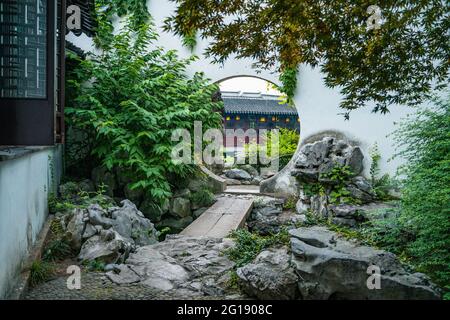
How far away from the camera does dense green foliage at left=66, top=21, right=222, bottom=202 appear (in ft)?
23.1

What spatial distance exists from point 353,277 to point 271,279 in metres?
0.70

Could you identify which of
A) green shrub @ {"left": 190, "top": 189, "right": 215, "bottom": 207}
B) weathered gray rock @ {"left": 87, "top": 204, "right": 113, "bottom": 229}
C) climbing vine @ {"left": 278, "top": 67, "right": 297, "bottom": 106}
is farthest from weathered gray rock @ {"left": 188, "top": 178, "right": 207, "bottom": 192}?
weathered gray rock @ {"left": 87, "top": 204, "right": 113, "bottom": 229}

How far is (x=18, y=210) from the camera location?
133 inches

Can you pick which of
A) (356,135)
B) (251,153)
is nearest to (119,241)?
(356,135)

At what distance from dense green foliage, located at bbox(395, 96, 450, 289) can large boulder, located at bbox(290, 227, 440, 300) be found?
95cm

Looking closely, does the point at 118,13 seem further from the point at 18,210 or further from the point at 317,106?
the point at 18,210

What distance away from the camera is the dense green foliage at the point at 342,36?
2877 mm

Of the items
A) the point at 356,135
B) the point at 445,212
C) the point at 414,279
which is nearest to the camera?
the point at 414,279

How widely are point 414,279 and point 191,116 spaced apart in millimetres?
5660

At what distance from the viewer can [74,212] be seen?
4.70 m

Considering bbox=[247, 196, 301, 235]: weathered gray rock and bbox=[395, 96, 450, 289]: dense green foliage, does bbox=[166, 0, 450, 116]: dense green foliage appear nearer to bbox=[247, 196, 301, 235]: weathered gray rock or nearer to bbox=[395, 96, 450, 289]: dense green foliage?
bbox=[395, 96, 450, 289]: dense green foliage

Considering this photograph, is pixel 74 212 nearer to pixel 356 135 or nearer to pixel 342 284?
pixel 342 284

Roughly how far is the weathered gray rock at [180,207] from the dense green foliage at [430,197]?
171 inches

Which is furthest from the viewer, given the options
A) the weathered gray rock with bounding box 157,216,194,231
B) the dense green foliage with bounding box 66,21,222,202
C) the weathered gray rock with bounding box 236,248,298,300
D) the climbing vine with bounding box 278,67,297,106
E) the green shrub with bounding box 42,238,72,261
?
the climbing vine with bounding box 278,67,297,106
